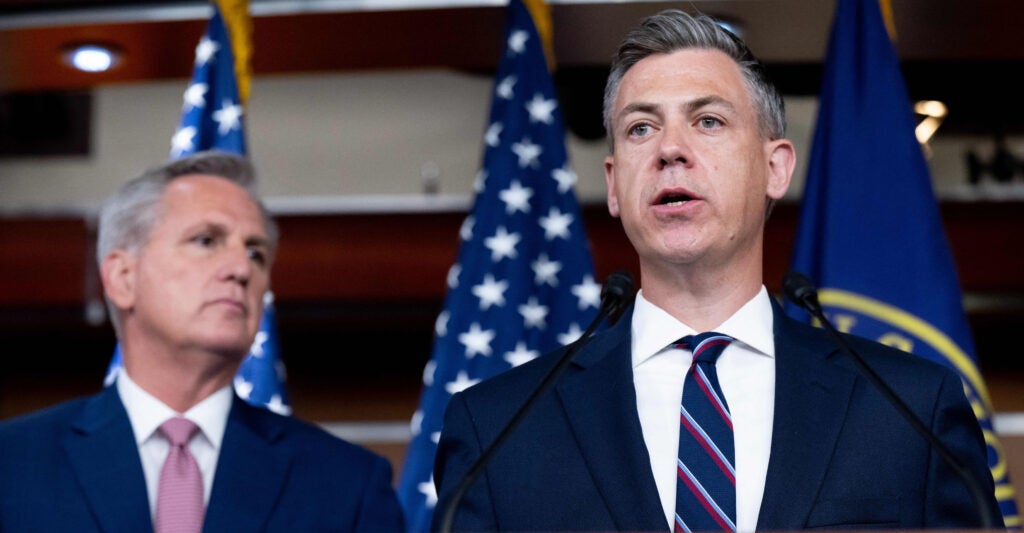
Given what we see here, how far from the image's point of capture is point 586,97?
503 centimetres

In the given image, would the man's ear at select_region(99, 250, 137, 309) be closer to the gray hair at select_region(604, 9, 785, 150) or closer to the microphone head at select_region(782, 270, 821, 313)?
the gray hair at select_region(604, 9, 785, 150)

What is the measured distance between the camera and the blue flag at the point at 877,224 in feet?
8.46

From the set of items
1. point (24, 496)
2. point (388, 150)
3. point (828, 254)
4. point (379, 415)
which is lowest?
point (379, 415)

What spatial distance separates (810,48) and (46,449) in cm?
237

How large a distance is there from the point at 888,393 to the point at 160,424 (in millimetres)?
1423

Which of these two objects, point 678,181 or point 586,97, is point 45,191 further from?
point 678,181

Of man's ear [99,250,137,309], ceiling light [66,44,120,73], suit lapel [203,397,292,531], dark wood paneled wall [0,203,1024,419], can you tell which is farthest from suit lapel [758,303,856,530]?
dark wood paneled wall [0,203,1024,419]

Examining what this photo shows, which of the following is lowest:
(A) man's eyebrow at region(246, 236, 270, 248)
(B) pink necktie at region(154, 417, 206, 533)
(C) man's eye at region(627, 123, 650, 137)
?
(B) pink necktie at region(154, 417, 206, 533)

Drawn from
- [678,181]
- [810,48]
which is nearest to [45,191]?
[810,48]

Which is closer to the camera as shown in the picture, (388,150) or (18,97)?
(18,97)

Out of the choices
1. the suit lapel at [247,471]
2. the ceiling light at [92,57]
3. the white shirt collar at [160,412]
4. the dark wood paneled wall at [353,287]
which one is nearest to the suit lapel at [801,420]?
the suit lapel at [247,471]

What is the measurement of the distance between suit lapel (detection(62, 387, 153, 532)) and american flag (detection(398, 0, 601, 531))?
688mm

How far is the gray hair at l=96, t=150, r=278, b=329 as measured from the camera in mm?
2627

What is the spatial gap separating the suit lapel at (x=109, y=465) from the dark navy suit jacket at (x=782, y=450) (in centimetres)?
70
